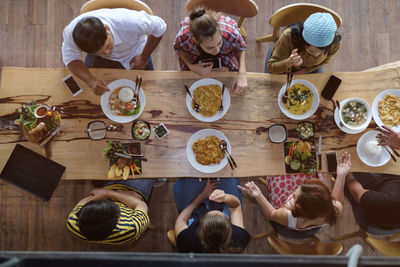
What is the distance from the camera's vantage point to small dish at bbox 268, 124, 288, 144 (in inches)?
82.7

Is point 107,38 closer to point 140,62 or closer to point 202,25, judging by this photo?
point 140,62

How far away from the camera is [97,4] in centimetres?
223

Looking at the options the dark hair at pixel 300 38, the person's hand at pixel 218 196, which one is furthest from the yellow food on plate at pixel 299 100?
the person's hand at pixel 218 196

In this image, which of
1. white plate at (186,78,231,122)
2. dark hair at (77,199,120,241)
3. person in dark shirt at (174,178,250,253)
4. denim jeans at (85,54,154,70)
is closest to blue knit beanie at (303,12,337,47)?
white plate at (186,78,231,122)

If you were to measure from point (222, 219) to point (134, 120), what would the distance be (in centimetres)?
95

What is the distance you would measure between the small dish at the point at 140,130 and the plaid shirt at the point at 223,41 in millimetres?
636

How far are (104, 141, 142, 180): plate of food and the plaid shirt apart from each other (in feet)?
2.73

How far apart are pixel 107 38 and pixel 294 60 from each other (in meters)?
1.35

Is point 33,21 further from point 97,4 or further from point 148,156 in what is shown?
point 148,156

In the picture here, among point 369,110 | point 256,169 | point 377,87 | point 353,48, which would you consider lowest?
point 256,169

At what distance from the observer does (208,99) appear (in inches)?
83.1

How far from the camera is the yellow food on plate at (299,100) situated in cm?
213

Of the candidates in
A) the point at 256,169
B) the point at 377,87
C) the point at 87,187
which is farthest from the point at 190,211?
the point at 377,87

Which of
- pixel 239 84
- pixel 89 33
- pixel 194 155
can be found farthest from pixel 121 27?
pixel 194 155
